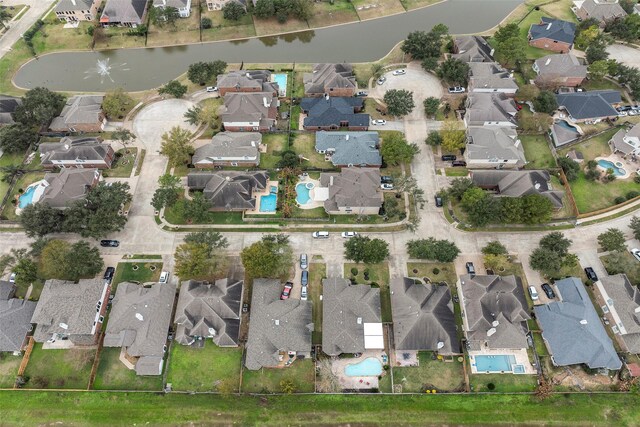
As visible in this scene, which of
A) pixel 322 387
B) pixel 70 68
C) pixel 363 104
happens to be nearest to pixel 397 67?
pixel 363 104

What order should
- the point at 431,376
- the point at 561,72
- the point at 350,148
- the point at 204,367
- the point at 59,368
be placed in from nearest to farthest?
1. the point at 431,376
2. the point at 204,367
3. the point at 59,368
4. the point at 350,148
5. the point at 561,72

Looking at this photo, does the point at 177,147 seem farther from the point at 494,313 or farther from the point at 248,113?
the point at 494,313

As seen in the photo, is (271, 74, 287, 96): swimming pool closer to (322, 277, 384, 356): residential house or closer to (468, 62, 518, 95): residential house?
(468, 62, 518, 95): residential house

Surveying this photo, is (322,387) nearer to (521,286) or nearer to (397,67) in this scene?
(521,286)

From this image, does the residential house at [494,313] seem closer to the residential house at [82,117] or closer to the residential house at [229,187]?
the residential house at [229,187]

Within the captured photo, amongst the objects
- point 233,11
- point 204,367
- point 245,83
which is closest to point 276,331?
point 204,367

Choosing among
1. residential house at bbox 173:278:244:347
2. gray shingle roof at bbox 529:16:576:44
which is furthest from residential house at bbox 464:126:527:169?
residential house at bbox 173:278:244:347
